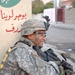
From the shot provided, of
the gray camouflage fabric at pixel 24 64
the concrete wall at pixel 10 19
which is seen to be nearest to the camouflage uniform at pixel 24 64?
the gray camouflage fabric at pixel 24 64

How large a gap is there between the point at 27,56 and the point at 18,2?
996 millimetres

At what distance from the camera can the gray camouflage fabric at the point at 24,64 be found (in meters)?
2.31

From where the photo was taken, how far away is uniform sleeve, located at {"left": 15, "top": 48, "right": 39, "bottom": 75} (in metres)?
2.31

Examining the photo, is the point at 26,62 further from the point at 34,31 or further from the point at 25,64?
the point at 34,31

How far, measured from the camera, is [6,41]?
10.5 feet

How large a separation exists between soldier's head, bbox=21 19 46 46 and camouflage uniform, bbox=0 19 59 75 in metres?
0.19

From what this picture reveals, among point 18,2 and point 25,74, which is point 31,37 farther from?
point 18,2

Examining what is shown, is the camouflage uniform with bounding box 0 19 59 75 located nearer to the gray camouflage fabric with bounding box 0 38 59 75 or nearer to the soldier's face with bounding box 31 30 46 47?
the gray camouflage fabric with bounding box 0 38 59 75

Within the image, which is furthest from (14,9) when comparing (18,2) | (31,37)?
(31,37)

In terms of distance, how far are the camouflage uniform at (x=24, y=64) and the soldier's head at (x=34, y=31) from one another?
0.61 ft

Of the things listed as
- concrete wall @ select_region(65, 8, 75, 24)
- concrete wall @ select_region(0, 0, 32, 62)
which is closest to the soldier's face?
concrete wall @ select_region(0, 0, 32, 62)

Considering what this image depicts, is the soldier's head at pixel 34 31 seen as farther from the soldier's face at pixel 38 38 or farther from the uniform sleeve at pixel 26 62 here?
the uniform sleeve at pixel 26 62

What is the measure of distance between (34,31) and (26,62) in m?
0.37

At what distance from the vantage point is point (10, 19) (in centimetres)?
316
